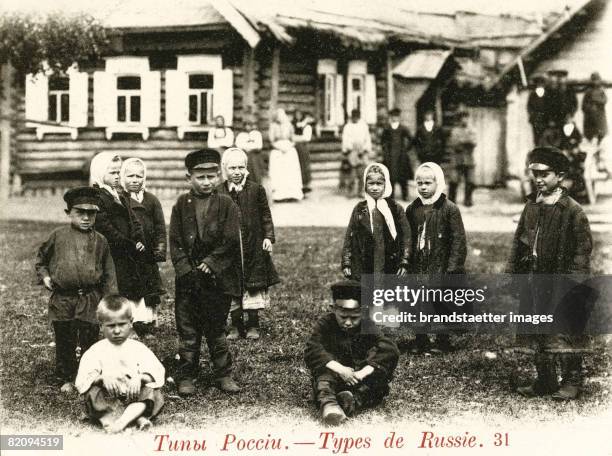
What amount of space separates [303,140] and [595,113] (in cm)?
483

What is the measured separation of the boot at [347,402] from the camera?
4.51 meters

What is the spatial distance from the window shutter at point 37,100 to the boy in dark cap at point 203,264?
35.3 feet

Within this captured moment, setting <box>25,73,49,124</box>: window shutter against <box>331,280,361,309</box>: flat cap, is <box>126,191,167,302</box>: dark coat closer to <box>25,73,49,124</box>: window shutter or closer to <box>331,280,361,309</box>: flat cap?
<box>331,280,361,309</box>: flat cap

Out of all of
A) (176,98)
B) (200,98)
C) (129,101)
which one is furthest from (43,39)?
(200,98)

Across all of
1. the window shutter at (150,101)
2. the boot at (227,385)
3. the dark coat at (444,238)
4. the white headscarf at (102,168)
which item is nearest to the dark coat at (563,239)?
the dark coat at (444,238)

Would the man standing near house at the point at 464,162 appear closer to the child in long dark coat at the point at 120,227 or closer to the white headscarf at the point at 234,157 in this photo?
the white headscarf at the point at 234,157

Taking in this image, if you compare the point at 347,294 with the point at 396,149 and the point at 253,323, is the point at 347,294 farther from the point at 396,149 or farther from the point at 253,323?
the point at 396,149

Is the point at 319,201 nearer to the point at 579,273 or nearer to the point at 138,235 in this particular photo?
the point at 138,235

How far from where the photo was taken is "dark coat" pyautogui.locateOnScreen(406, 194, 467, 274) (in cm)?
582

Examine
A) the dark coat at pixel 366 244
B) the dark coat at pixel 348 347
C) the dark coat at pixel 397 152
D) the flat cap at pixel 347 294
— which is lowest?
the dark coat at pixel 348 347

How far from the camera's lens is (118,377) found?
14.0ft

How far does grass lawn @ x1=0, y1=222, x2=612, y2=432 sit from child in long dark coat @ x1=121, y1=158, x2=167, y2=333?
0.42 m

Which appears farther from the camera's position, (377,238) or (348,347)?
(377,238)

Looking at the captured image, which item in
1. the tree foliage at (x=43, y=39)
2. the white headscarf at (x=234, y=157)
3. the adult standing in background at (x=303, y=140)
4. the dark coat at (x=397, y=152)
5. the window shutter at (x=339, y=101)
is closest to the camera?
the white headscarf at (x=234, y=157)
